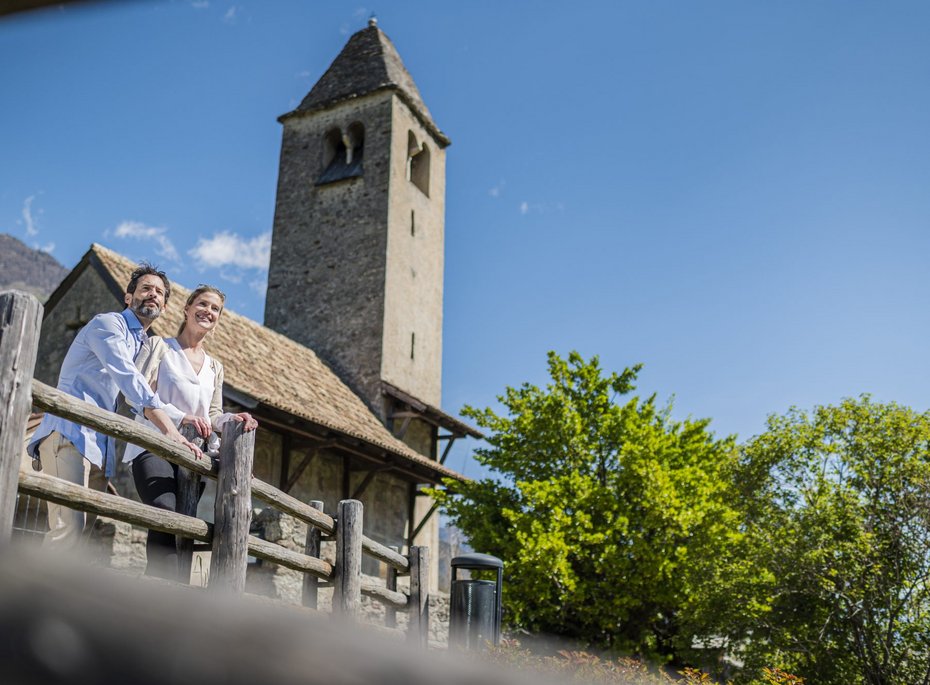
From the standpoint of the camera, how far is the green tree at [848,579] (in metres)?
13.8

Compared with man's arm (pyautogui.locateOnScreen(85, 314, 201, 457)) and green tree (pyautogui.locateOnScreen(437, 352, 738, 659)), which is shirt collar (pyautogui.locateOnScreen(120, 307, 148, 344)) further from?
green tree (pyautogui.locateOnScreen(437, 352, 738, 659))

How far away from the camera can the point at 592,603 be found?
15281 mm

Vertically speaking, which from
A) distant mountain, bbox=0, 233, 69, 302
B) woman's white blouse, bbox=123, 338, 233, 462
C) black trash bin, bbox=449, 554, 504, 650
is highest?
distant mountain, bbox=0, 233, 69, 302

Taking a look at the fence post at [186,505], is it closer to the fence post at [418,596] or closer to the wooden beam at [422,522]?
the fence post at [418,596]

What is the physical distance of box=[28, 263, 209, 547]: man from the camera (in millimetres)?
4324

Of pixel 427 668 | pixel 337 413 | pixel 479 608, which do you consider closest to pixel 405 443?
pixel 337 413

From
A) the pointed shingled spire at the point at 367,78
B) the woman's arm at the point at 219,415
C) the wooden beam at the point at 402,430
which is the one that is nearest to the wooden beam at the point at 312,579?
the woman's arm at the point at 219,415

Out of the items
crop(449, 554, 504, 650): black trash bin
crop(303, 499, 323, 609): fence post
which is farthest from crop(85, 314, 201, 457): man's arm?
crop(449, 554, 504, 650): black trash bin

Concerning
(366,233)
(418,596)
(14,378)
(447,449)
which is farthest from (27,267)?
(14,378)

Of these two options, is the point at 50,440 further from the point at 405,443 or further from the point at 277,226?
the point at 277,226

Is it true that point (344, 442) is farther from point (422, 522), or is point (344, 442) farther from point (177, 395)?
point (177, 395)

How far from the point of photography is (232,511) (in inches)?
187

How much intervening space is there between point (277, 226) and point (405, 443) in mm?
7379

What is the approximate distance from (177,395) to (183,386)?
0.20 feet
